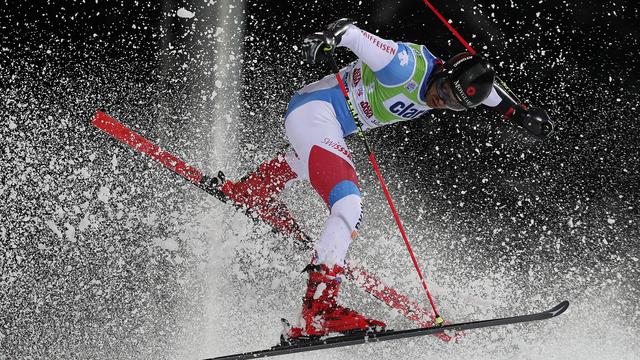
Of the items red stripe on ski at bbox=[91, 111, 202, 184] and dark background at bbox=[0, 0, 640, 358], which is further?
dark background at bbox=[0, 0, 640, 358]

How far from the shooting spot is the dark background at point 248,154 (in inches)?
125

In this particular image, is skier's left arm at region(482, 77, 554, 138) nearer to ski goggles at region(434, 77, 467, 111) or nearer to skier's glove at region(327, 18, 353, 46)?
ski goggles at region(434, 77, 467, 111)

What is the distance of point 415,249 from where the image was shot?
3.63 metres

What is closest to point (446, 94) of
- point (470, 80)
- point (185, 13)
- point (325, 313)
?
point (470, 80)

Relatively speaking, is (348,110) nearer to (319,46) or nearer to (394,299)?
(319,46)

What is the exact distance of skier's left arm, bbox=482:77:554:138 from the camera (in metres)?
2.46

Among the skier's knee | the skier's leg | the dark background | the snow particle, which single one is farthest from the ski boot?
the snow particle

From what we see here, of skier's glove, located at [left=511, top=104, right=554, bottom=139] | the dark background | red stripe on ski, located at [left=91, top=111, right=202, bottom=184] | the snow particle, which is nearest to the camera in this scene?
skier's glove, located at [left=511, top=104, right=554, bottom=139]

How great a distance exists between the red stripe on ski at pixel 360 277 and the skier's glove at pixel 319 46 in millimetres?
889

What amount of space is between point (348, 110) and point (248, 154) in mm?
1450

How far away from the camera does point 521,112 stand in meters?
2.50

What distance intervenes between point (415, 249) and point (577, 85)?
1171mm

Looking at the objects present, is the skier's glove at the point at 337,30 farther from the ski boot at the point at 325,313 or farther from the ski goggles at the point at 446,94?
the ski boot at the point at 325,313

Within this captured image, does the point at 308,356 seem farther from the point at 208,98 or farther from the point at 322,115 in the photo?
the point at 208,98
